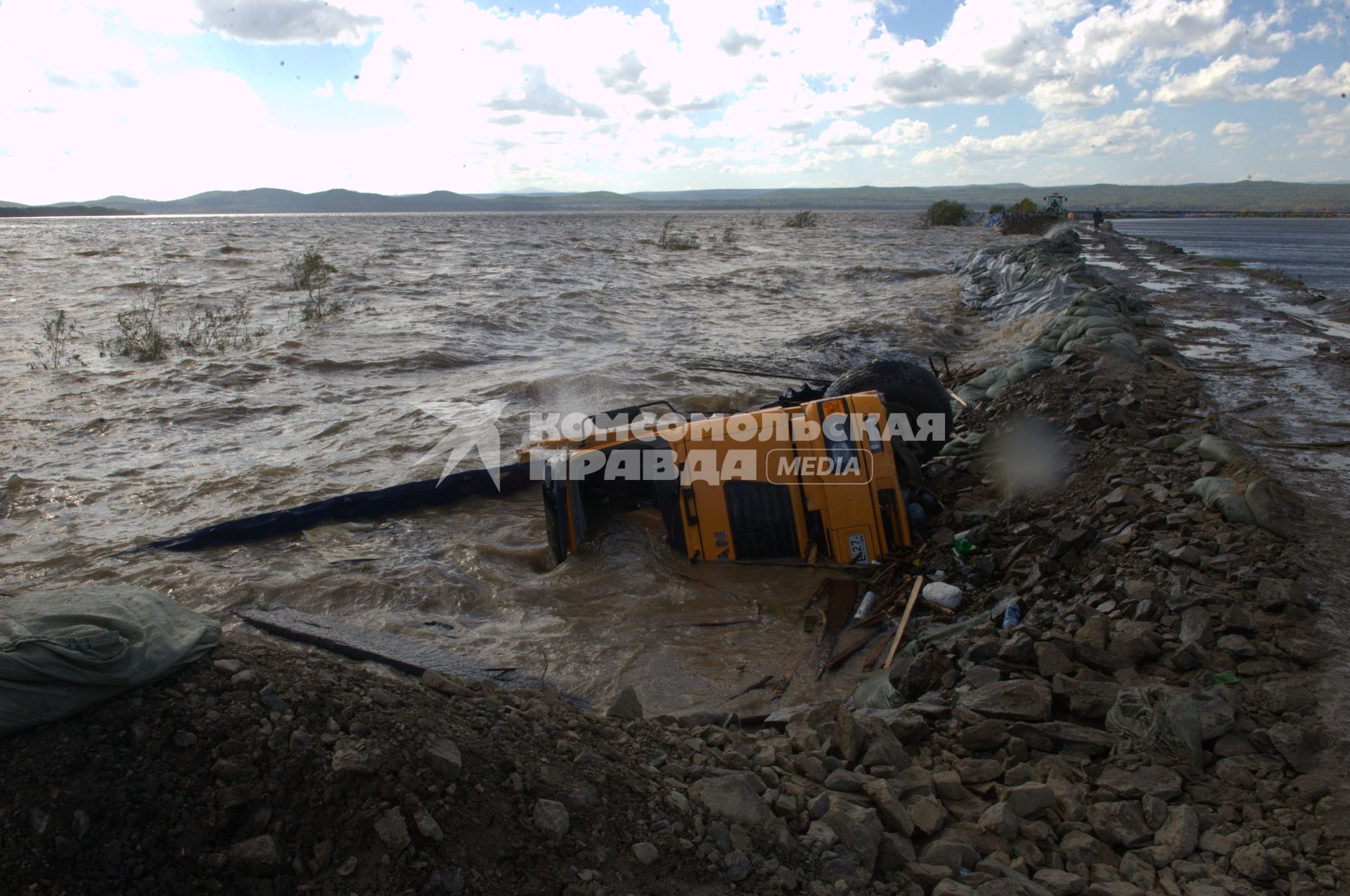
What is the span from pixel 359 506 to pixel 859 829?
552 centimetres

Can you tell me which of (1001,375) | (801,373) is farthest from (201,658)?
(801,373)

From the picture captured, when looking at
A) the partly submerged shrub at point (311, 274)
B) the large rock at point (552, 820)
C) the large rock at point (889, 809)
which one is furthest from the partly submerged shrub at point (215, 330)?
the large rock at point (889, 809)

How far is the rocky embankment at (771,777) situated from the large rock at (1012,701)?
0.04 ft

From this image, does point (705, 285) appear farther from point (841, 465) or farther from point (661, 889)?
point (661, 889)

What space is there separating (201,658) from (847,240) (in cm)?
4398

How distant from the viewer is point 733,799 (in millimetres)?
2617

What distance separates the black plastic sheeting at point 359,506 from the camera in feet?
20.2

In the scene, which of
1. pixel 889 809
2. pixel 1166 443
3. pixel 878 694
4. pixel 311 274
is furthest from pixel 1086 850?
pixel 311 274

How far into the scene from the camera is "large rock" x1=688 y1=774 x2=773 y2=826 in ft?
8.38

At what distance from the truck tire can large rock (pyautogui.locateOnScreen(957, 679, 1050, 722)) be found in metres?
3.58

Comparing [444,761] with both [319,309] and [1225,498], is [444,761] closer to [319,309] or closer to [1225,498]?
[1225,498]

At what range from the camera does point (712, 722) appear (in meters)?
3.68

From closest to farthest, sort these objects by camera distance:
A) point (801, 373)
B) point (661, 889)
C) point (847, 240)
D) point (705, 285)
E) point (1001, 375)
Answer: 1. point (661, 889)
2. point (1001, 375)
3. point (801, 373)
4. point (705, 285)
5. point (847, 240)

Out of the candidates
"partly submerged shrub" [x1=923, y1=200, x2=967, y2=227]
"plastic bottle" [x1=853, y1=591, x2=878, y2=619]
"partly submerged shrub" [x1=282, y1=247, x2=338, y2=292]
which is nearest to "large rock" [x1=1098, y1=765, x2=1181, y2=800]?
"plastic bottle" [x1=853, y1=591, x2=878, y2=619]
